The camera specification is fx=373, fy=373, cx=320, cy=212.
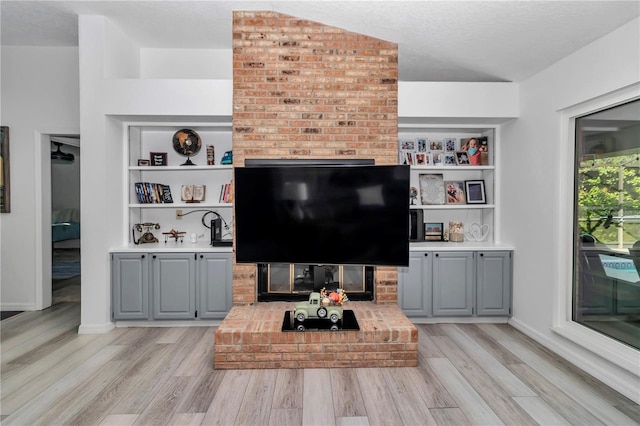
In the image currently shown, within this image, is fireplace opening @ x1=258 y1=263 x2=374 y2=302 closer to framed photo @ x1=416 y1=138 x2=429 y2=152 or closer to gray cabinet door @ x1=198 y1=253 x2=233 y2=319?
gray cabinet door @ x1=198 y1=253 x2=233 y2=319

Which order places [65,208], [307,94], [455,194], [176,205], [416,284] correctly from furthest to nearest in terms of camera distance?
1. [65,208]
2. [455,194]
3. [176,205]
4. [416,284]
5. [307,94]

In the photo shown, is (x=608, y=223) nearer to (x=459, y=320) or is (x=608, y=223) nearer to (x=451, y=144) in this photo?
(x=459, y=320)

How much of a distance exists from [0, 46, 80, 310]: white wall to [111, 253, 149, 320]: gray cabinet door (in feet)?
4.49

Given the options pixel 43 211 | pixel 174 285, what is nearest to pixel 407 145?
pixel 174 285

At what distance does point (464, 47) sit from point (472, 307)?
2531 millimetres

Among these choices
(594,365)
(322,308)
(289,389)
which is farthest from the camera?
(322,308)

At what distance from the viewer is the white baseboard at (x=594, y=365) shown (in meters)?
2.44

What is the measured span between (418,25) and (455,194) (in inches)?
78.5

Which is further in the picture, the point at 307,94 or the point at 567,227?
the point at 307,94

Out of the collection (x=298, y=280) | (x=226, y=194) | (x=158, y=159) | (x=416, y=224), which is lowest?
(x=298, y=280)

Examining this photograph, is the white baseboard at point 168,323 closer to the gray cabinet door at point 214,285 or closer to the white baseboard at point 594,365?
the gray cabinet door at point 214,285

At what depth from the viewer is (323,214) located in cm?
304

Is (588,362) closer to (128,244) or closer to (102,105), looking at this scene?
(128,244)

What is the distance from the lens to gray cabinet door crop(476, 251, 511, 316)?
3.88 meters
